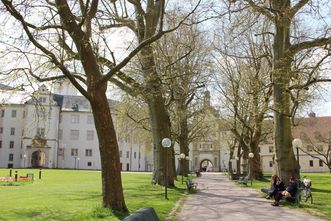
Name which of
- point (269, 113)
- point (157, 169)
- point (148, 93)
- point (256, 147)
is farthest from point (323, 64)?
point (256, 147)

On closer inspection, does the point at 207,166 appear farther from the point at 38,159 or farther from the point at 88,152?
the point at 38,159

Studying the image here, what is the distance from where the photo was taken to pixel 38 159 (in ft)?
299

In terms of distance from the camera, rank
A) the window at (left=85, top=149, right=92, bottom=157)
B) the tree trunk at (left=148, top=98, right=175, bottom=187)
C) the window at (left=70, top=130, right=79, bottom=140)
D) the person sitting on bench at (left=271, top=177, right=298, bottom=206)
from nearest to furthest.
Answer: the person sitting on bench at (left=271, top=177, right=298, bottom=206) < the tree trunk at (left=148, top=98, right=175, bottom=187) < the window at (left=85, top=149, right=92, bottom=157) < the window at (left=70, top=130, right=79, bottom=140)

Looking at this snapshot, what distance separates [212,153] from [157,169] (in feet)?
267

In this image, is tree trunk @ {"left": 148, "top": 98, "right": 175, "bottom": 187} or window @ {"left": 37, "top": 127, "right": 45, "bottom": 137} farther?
window @ {"left": 37, "top": 127, "right": 45, "bottom": 137}

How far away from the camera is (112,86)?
1060 inches

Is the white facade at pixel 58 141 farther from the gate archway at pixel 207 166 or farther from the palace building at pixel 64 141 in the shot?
the gate archway at pixel 207 166

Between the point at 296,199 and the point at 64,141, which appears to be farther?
the point at 64,141

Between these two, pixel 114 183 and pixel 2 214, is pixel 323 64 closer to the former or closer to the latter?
pixel 114 183

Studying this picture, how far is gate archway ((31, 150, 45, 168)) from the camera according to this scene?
90144 mm

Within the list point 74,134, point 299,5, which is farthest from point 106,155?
point 74,134

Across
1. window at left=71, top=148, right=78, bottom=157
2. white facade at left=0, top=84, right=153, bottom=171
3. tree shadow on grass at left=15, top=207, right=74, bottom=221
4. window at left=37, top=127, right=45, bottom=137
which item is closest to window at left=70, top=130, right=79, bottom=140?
white facade at left=0, top=84, right=153, bottom=171

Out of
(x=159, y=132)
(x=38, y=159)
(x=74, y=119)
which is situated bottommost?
(x=159, y=132)

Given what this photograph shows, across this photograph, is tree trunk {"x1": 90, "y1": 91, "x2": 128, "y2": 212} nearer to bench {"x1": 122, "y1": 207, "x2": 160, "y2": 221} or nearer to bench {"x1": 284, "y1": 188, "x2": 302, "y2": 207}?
bench {"x1": 122, "y1": 207, "x2": 160, "y2": 221}
